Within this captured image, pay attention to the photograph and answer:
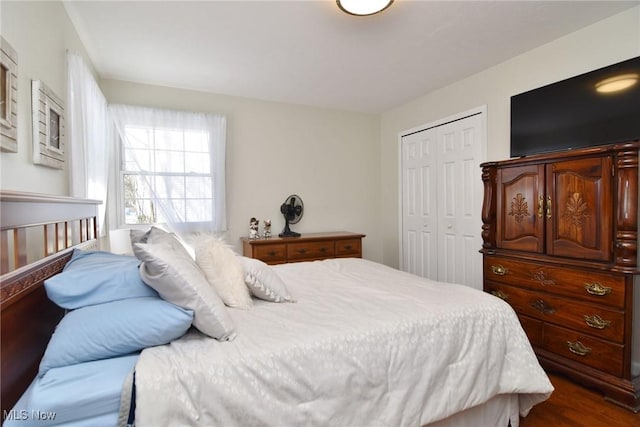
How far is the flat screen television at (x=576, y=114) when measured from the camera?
2113 millimetres

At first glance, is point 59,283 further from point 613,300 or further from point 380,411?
point 613,300

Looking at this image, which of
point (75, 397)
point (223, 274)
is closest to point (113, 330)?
point (75, 397)

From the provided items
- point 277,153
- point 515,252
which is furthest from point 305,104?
point 515,252

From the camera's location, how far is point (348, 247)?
393cm

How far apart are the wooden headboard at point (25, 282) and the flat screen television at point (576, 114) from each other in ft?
10.7

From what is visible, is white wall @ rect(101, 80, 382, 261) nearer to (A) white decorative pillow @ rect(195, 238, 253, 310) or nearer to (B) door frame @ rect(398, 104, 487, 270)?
(B) door frame @ rect(398, 104, 487, 270)

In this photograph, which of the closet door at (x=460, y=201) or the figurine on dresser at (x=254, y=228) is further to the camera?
the figurine on dresser at (x=254, y=228)

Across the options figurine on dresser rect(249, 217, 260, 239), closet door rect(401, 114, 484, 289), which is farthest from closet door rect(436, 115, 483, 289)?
figurine on dresser rect(249, 217, 260, 239)

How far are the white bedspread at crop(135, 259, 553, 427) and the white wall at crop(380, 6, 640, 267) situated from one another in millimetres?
2072

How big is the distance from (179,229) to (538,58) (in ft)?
12.5

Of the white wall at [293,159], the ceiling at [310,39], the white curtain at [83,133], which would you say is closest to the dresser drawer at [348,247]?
the white wall at [293,159]

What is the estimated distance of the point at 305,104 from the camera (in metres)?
4.14

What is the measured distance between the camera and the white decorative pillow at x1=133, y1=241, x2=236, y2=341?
1.15 meters

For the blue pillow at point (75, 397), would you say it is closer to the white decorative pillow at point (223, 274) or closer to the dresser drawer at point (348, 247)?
the white decorative pillow at point (223, 274)
